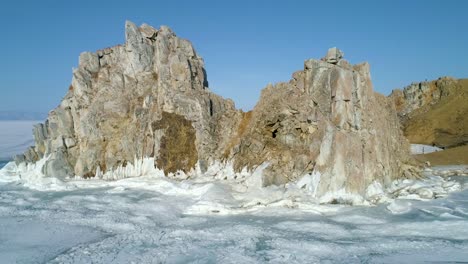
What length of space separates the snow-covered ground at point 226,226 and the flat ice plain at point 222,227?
0.04m

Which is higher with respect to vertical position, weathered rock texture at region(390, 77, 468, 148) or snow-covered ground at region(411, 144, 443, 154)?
weathered rock texture at region(390, 77, 468, 148)

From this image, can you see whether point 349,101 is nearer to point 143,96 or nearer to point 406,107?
point 143,96

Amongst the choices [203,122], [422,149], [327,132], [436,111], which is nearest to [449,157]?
[422,149]

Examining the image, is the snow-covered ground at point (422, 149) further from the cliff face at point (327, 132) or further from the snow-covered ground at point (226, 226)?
the snow-covered ground at point (226, 226)

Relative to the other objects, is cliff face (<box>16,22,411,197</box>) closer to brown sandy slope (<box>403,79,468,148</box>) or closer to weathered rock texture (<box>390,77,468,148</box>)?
brown sandy slope (<box>403,79,468,148</box>)

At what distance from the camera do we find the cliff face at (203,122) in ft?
69.8

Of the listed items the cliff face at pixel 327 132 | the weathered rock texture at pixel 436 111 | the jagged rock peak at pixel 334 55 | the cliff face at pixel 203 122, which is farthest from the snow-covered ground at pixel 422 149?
the jagged rock peak at pixel 334 55

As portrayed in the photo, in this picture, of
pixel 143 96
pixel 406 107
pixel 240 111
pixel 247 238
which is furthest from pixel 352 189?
pixel 406 107

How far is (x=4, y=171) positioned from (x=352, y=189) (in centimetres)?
2808

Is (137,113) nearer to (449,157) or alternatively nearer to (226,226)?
(226,226)

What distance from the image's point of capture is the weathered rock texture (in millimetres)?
53062

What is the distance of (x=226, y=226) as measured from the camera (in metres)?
16.2

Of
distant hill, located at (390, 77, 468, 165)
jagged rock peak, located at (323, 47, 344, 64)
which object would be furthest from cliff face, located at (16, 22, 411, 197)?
distant hill, located at (390, 77, 468, 165)

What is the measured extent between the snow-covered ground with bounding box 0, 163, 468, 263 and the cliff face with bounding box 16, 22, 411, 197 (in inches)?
91.2
